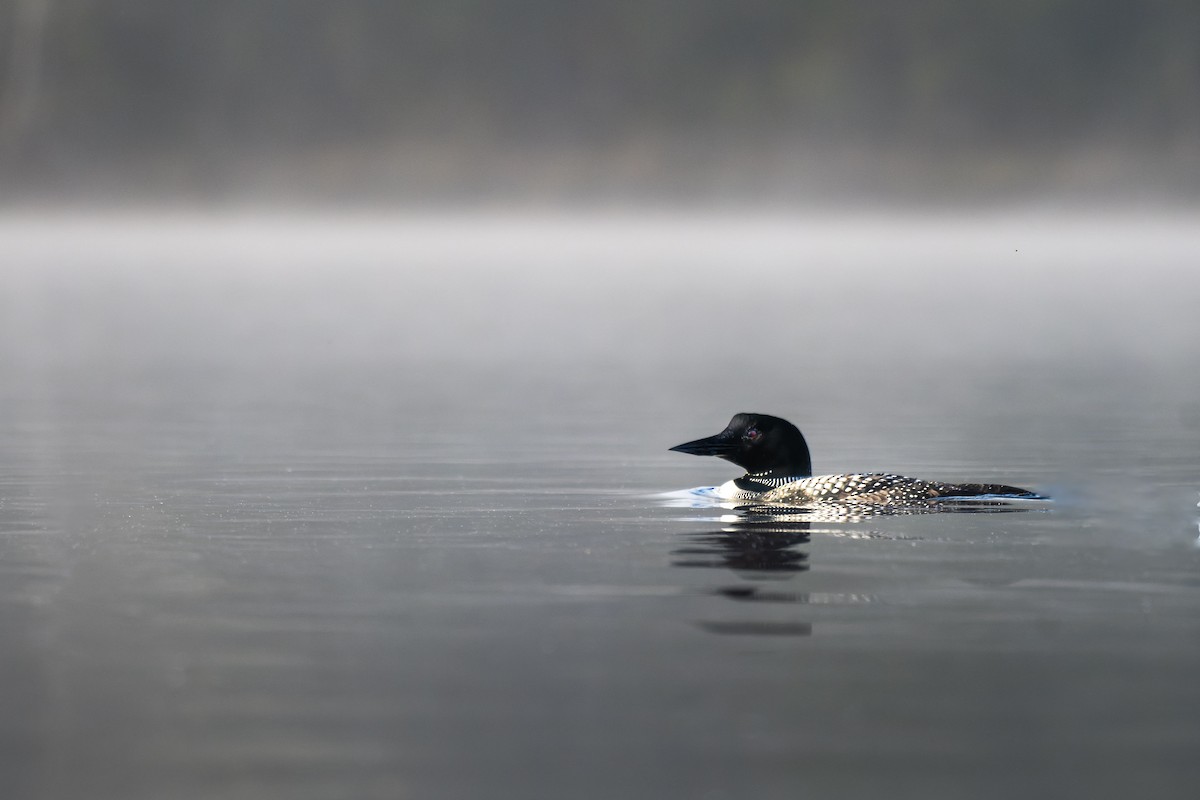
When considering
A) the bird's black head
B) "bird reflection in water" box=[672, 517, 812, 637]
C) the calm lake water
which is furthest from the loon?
"bird reflection in water" box=[672, 517, 812, 637]

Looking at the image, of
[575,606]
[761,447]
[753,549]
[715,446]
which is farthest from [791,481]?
[575,606]

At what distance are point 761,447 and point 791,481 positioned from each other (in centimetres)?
31

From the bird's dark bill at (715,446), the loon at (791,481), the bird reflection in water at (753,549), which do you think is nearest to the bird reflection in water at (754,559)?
the bird reflection in water at (753,549)

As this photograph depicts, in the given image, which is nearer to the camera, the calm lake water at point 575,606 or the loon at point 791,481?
the calm lake water at point 575,606

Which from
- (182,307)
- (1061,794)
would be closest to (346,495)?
(1061,794)

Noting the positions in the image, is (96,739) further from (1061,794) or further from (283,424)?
(283,424)

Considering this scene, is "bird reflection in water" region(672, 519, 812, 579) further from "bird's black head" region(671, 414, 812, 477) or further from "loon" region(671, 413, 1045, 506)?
"bird's black head" region(671, 414, 812, 477)

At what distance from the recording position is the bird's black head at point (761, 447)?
13156 mm

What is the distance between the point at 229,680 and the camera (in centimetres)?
777

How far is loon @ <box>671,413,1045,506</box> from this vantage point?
40.7 feet

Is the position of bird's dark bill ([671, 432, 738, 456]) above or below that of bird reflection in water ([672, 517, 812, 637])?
above

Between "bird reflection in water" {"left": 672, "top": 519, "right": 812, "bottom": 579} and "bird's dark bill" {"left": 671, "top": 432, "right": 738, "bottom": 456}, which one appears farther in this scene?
"bird's dark bill" {"left": 671, "top": 432, "right": 738, "bottom": 456}

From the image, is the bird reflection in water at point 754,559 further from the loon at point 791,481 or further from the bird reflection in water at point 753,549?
the loon at point 791,481

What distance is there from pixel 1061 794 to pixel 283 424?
1388 centimetres
